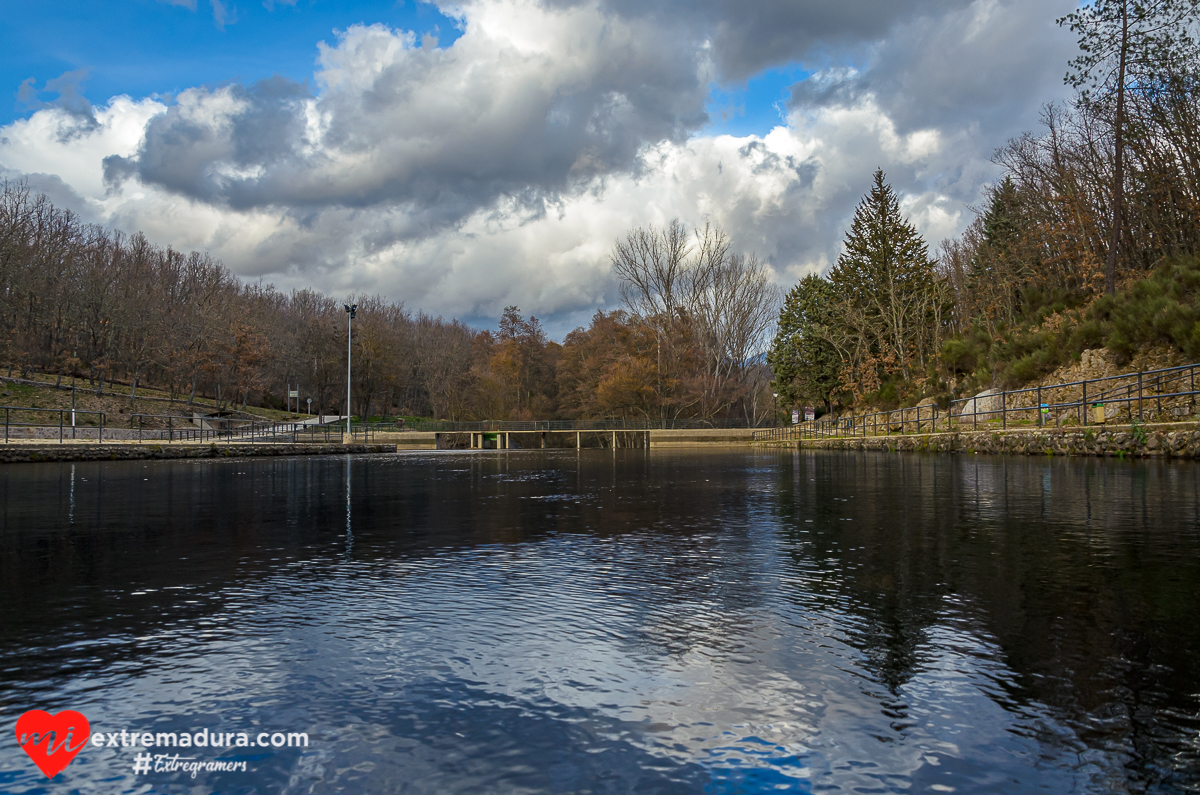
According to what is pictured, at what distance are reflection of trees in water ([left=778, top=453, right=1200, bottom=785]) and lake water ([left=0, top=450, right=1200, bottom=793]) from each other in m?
0.02

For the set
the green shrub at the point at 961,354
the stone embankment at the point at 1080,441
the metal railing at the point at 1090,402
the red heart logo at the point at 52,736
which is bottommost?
the red heart logo at the point at 52,736

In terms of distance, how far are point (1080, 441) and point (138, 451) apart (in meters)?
30.7

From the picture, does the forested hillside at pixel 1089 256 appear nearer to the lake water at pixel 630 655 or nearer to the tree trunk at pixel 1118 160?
the tree trunk at pixel 1118 160

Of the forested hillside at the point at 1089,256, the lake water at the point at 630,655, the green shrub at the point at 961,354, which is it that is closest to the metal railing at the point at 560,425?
the forested hillside at the point at 1089,256

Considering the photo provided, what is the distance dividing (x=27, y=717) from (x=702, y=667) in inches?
97.3

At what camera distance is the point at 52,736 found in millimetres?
2678

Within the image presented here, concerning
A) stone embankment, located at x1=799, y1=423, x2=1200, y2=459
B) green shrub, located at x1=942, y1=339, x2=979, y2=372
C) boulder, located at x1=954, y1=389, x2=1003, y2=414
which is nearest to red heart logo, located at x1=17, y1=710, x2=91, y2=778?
stone embankment, located at x1=799, y1=423, x2=1200, y2=459

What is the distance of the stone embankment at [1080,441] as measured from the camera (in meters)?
15.4

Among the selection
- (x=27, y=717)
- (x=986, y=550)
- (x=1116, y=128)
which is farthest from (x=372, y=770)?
(x=1116, y=128)

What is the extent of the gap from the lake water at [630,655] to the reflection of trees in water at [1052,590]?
0.9 inches

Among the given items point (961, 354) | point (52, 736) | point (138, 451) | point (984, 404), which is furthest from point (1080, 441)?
point (138, 451)

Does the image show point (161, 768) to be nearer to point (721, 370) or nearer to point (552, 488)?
point (552, 488)

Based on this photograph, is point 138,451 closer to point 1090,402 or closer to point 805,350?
point 1090,402

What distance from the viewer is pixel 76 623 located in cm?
420
